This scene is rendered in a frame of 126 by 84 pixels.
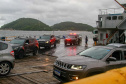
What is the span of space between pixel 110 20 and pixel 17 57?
68.7 ft

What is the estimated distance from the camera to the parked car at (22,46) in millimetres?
13392

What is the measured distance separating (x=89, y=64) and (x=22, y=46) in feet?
30.4

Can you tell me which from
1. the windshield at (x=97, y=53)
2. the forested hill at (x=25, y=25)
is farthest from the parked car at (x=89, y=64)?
the forested hill at (x=25, y=25)

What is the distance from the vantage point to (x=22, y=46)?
13.8 meters

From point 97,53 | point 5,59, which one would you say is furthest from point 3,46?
point 97,53

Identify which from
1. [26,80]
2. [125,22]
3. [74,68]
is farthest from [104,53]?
[125,22]

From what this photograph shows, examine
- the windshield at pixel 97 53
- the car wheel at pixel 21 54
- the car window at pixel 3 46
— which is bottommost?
the car wheel at pixel 21 54

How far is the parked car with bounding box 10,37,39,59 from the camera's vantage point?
13392mm

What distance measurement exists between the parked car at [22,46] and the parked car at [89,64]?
7.92 m

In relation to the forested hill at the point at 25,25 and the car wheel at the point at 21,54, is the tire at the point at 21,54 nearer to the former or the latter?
the car wheel at the point at 21,54

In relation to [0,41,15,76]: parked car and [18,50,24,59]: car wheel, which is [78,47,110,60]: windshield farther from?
[18,50,24,59]: car wheel

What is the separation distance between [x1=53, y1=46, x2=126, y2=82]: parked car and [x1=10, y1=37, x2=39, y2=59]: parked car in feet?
26.0

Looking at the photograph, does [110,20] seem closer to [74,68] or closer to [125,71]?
[74,68]

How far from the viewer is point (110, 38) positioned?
29891 millimetres
